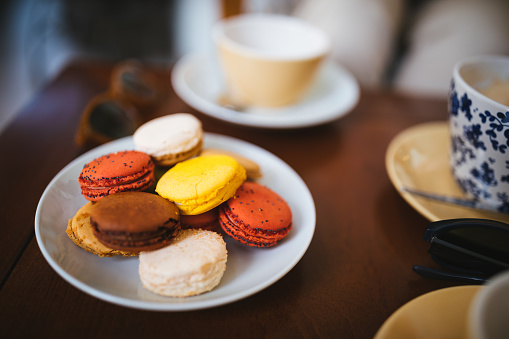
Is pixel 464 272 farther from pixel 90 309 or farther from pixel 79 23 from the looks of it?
pixel 79 23

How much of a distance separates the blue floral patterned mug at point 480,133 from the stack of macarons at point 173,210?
1.03 feet

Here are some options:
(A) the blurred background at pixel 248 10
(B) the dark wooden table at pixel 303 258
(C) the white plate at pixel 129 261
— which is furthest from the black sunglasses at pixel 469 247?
(A) the blurred background at pixel 248 10

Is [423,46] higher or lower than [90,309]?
higher

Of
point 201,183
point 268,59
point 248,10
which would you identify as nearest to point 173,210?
point 201,183

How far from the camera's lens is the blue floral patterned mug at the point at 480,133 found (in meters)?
0.50

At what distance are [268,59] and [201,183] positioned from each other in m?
0.39

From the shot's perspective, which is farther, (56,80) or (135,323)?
(56,80)

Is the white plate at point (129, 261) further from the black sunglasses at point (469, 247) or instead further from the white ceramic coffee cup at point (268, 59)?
the white ceramic coffee cup at point (268, 59)

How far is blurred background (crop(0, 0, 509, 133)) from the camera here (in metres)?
1.20

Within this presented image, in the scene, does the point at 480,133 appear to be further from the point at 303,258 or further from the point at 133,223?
the point at 133,223

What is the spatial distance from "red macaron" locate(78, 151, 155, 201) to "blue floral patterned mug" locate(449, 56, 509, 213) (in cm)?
48

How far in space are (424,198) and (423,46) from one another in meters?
0.91

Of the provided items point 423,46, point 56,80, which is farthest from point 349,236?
point 423,46

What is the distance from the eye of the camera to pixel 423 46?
127 centimetres
